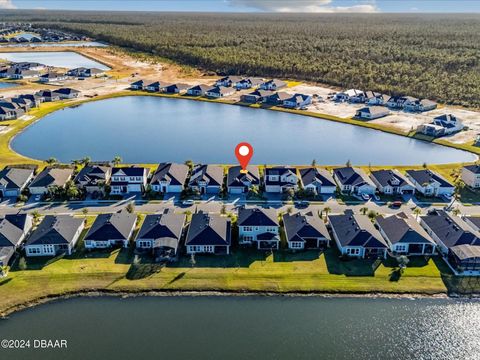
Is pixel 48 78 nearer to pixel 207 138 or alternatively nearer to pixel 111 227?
pixel 207 138

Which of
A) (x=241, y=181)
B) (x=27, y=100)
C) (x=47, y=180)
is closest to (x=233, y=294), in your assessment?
(x=241, y=181)

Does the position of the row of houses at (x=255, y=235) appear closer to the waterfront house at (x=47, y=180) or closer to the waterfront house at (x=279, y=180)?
the waterfront house at (x=47, y=180)

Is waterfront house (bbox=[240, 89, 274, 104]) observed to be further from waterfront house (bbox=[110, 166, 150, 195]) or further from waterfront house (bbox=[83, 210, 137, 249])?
waterfront house (bbox=[83, 210, 137, 249])

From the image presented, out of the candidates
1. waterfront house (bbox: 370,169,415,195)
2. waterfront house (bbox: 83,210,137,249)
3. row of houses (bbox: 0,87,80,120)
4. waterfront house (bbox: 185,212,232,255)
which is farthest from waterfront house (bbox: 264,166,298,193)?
row of houses (bbox: 0,87,80,120)

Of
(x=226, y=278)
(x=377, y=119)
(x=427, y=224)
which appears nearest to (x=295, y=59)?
(x=377, y=119)

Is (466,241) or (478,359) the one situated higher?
(466,241)

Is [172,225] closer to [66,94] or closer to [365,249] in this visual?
[365,249]

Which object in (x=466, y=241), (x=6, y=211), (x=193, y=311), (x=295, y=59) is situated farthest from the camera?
(x=295, y=59)

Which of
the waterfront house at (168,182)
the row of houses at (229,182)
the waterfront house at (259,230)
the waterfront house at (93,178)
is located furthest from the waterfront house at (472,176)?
the waterfront house at (93,178)
